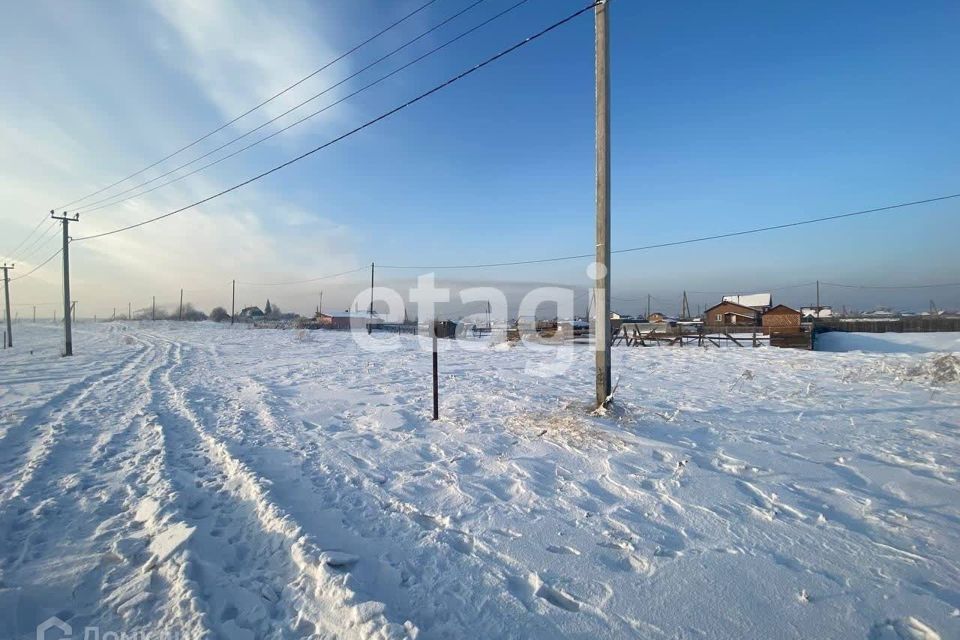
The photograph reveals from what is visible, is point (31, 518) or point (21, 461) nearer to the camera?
point (31, 518)

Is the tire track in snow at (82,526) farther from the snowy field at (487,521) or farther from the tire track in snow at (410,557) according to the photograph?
the tire track in snow at (410,557)

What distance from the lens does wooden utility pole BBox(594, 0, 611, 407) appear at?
6.26 m

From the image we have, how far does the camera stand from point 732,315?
159ft

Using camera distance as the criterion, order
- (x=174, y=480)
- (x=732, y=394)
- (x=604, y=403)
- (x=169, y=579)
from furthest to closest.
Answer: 1. (x=732, y=394)
2. (x=604, y=403)
3. (x=174, y=480)
4. (x=169, y=579)

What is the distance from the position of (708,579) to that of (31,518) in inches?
203

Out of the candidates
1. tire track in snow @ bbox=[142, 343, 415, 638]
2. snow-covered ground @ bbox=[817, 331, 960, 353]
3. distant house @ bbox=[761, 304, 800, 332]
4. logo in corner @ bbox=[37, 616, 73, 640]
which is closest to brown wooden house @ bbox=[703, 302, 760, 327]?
distant house @ bbox=[761, 304, 800, 332]

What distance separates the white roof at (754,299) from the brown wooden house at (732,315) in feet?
45.8

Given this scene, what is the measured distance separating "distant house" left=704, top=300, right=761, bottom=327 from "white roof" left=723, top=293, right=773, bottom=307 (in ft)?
45.7

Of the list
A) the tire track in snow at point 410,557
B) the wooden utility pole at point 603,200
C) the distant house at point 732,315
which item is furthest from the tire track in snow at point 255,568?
the distant house at point 732,315

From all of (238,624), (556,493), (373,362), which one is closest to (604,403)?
(556,493)

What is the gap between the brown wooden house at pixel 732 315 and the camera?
4678 cm

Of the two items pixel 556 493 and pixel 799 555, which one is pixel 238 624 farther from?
pixel 799 555

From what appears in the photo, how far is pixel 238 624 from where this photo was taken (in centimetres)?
217

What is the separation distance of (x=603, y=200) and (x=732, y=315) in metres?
50.8
